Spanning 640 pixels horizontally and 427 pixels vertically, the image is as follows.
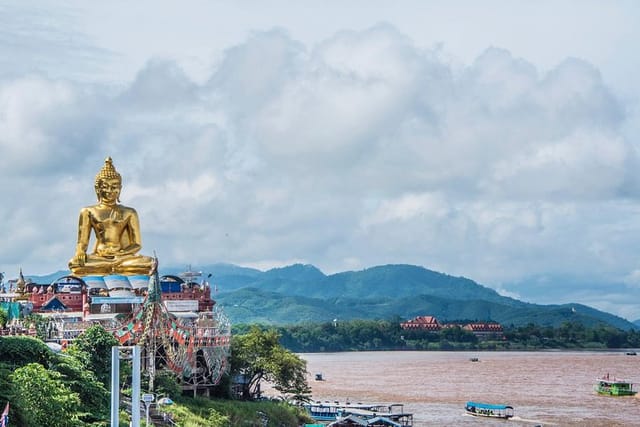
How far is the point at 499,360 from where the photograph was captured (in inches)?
4124

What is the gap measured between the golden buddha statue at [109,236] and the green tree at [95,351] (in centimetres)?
989

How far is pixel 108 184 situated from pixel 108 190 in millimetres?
261

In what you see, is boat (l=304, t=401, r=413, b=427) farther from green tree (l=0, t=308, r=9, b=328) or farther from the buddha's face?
green tree (l=0, t=308, r=9, b=328)

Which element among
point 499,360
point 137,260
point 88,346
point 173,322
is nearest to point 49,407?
point 88,346

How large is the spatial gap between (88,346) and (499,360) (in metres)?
74.8

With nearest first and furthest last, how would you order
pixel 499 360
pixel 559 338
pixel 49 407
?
1. pixel 49 407
2. pixel 499 360
3. pixel 559 338

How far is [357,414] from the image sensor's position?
46188mm

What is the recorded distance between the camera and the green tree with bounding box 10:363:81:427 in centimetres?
2523

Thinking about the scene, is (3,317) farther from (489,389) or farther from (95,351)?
(489,389)

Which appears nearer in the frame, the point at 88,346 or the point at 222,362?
the point at 88,346

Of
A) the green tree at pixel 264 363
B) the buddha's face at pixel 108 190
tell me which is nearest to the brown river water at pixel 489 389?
the green tree at pixel 264 363

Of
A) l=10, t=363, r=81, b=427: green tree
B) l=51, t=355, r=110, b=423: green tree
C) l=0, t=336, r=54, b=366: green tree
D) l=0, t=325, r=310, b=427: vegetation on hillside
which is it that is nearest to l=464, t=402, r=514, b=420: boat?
l=0, t=325, r=310, b=427: vegetation on hillside

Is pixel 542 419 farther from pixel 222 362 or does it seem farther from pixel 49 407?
pixel 49 407

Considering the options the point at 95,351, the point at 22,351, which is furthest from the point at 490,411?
the point at 22,351
